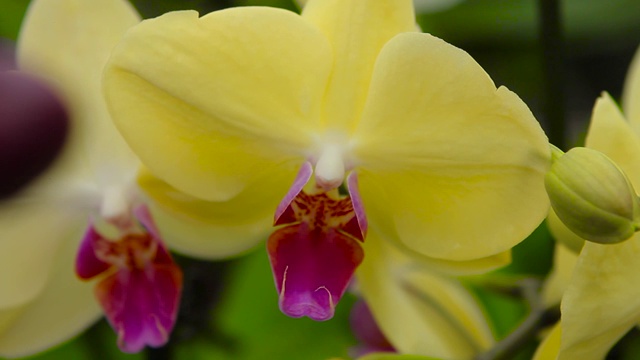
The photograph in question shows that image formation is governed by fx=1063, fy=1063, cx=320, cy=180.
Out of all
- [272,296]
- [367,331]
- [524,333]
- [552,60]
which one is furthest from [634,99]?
[272,296]

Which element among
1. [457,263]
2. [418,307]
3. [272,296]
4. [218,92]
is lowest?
[272,296]

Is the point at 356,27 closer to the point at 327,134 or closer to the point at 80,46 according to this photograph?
the point at 327,134

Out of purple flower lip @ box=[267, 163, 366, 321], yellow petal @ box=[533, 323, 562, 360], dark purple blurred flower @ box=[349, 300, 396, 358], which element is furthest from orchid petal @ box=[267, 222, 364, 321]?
dark purple blurred flower @ box=[349, 300, 396, 358]

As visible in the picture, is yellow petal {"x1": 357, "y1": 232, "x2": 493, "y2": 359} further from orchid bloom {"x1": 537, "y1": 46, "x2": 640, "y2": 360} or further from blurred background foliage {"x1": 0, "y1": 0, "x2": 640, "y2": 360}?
orchid bloom {"x1": 537, "y1": 46, "x2": 640, "y2": 360}

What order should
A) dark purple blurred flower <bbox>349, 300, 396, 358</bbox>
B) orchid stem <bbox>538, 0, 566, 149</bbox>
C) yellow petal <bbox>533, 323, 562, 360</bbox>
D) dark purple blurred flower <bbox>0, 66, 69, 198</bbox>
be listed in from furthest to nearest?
dark purple blurred flower <bbox>349, 300, 396, 358</bbox> < orchid stem <bbox>538, 0, 566, 149</bbox> < yellow petal <bbox>533, 323, 562, 360</bbox> < dark purple blurred flower <bbox>0, 66, 69, 198</bbox>

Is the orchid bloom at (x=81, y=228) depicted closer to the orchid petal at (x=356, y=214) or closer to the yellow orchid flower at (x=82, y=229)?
the yellow orchid flower at (x=82, y=229)

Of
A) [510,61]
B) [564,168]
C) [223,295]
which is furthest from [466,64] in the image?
[510,61]

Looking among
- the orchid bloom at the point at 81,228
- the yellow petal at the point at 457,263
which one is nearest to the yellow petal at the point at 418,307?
the yellow petal at the point at 457,263
